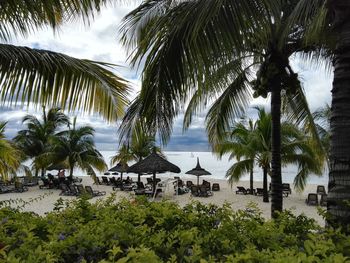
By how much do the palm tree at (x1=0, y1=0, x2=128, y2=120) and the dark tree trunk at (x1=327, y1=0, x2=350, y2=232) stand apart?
2819 mm

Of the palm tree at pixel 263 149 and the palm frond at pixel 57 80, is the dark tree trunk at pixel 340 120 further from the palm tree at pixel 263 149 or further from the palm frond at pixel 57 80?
the palm tree at pixel 263 149

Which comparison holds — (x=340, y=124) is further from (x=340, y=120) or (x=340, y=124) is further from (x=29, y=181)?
(x=29, y=181)

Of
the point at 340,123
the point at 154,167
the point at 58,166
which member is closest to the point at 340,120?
the point at 340,123

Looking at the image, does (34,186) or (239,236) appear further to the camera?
(34,186)

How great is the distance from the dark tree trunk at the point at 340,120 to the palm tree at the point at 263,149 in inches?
519

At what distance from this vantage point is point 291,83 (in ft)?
26.3

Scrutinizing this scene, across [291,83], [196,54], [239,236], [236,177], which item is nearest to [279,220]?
[239,236]

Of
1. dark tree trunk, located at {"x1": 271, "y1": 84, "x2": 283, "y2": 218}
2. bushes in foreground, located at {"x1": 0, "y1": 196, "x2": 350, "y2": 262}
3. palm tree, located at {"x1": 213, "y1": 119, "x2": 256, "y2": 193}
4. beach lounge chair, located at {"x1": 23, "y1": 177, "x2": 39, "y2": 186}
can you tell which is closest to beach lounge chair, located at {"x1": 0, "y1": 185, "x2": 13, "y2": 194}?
beach lounge chair, located at {"x1": 23, "y1": 177, "x2": 39, "y2": 186}

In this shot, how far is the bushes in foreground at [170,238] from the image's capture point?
2.21 m

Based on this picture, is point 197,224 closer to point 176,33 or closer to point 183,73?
point 183,73

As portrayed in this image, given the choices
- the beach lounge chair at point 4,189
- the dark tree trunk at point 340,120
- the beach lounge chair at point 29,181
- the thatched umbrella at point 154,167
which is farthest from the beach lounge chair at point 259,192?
the dark tree trunk at point 340,120

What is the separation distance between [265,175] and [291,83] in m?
12.8

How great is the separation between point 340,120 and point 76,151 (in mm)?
24470

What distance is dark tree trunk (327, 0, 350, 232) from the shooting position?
347cm
